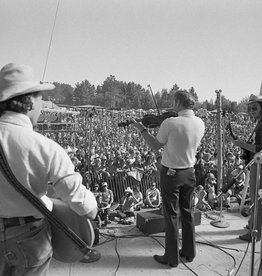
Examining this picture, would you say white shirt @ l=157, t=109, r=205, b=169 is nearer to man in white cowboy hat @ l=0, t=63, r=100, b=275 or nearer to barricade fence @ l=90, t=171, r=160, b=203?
man in white cowboy hat @ l=0, t=63, r=100, b=275

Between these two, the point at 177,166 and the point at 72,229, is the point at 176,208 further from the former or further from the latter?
the point at 72,229

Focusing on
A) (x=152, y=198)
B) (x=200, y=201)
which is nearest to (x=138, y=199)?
(x=152, y=198)

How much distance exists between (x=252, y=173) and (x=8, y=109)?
2.80 meters

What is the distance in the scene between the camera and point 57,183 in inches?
49.8

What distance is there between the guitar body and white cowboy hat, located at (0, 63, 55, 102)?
0.60m

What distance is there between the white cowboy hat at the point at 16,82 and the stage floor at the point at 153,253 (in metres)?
1.86

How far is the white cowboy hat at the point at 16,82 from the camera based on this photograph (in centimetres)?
127

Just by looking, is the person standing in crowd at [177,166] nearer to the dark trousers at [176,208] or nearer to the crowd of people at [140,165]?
the dark trousers at [176,208]

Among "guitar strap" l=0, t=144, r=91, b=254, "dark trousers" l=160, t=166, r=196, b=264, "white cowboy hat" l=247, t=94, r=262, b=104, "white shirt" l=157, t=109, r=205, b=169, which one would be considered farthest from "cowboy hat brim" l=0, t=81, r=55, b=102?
"white cowboy hat" l=247, t=94, r=262, b=104

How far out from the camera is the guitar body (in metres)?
1.43

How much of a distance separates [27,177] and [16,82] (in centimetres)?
45

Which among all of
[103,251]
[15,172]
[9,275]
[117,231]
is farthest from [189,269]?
[15,172]

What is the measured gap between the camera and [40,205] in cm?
132

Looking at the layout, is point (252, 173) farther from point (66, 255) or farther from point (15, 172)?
point (15, 172)
